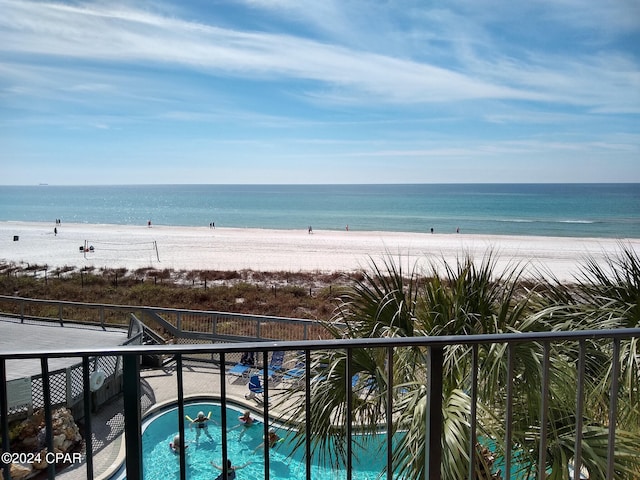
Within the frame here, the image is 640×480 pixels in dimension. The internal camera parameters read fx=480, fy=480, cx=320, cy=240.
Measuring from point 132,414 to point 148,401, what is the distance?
815 cm

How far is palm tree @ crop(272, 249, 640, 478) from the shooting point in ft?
8.66

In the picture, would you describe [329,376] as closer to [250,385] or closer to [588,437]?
[588,437]

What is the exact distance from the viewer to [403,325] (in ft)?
12.4

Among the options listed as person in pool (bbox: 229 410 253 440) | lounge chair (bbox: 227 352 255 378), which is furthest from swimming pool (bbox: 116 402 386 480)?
lounge chair (bbox: 227 352 255 378)

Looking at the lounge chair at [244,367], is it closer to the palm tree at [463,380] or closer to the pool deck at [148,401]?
the pool deck at [148,401]

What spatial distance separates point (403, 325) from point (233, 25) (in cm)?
1563

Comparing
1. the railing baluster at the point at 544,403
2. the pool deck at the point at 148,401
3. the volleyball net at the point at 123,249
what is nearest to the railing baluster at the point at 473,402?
the railing baluster at the point at 544,403

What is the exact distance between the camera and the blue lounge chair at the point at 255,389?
895cm

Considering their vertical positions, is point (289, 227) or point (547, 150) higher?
point (547, 150)

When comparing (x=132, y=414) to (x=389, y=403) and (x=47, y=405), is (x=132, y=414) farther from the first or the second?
(x=389, y=403)

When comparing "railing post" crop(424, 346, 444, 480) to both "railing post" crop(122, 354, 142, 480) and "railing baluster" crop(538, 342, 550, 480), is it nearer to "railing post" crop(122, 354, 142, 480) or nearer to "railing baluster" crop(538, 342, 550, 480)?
"railing baluster" crop(538, 342, 550, 480)

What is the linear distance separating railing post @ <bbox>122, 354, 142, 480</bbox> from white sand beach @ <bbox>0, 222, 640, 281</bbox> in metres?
21.6

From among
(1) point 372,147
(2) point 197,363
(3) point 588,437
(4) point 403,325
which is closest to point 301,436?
(4) point 403,325

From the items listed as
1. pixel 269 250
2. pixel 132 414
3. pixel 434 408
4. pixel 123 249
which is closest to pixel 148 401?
pixel 132 414
